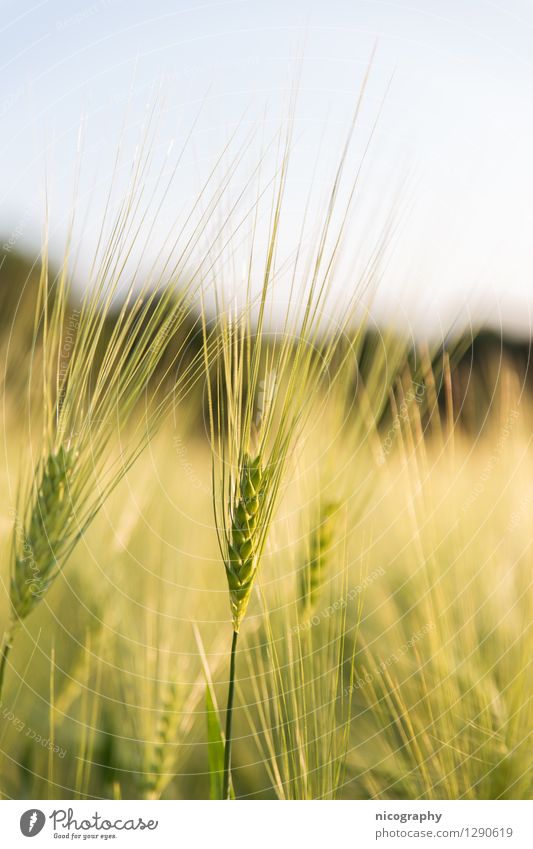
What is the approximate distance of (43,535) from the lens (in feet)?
1.62

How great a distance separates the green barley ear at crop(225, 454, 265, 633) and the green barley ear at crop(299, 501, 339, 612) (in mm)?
102

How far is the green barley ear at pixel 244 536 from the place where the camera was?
1.55ft

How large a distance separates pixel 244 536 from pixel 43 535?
0.17 metres

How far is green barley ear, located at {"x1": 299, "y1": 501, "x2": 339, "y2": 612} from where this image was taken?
22.3 inches

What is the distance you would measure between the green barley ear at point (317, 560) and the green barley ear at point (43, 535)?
0.77 ft

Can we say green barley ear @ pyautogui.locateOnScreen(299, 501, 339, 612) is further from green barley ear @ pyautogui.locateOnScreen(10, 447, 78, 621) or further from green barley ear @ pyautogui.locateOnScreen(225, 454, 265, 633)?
green barley ear @ pyautogui.locateOnScreen(10, 447, 78, 621)

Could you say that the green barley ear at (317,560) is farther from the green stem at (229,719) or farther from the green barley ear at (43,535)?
the green barley ear at (43,535)

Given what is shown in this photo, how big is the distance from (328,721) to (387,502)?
1.13 ft

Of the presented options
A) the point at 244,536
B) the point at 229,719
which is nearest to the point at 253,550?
the point at 244,536

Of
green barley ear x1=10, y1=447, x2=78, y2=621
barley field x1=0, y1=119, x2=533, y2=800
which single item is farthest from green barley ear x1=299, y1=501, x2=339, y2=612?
green barley ear x1=10, y1=447, x2=78, y2=621

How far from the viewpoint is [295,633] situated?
1.99ft

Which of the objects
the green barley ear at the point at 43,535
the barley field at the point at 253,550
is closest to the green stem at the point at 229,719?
the barley field at the point at 253,550

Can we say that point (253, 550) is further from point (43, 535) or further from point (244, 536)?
point (43, 535)
